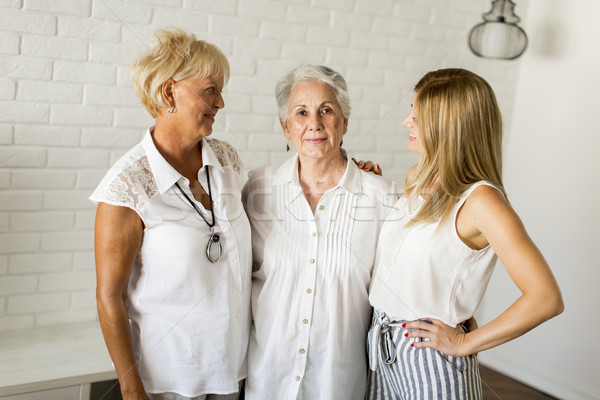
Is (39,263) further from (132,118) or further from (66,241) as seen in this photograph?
(132,118)

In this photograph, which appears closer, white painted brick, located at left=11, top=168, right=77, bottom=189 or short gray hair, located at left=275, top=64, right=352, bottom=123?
short gray hair, located at left=275, top=64, right=352, bottom=123

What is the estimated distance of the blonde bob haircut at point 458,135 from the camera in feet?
4.84

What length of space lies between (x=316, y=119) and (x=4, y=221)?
1322 millimetres

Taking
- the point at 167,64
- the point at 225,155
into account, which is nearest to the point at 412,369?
the point at 225,155

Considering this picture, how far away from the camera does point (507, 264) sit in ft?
4.58

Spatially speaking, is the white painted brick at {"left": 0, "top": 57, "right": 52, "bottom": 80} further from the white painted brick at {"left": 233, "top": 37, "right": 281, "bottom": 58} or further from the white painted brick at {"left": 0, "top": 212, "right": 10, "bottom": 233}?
the white painted brick at {"left": 233, "top": 37, "right": 281, "bottom": 58}

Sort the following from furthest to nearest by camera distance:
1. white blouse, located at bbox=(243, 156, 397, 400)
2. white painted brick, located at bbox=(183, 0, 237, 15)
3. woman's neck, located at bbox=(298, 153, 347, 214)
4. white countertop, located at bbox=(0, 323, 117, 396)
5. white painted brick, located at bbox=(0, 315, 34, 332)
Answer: white painted brick, located at bbox=(183, 0, 237, 15) < white painted brick, located at bbox=(0, 315, 34, 332) < white countertop, located at bbox=(0, 323, 117, 396) < woman's neck, located at bbox=(298, 153, 347, 214) < white blouse, located at bbox=(243, 156, 397, 400)

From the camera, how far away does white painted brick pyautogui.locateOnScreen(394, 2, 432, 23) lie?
297cm

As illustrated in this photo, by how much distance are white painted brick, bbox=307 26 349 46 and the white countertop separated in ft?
5.37

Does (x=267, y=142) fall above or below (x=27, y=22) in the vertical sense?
below

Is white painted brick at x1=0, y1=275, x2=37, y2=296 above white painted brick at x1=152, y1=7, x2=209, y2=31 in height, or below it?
below

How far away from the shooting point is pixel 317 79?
1768 mm

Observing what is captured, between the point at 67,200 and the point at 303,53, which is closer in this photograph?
the point at 67,200

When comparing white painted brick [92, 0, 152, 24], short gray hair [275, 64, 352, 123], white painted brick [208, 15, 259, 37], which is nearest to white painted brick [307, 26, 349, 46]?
white painted brick [208, 15, 259, 37]
